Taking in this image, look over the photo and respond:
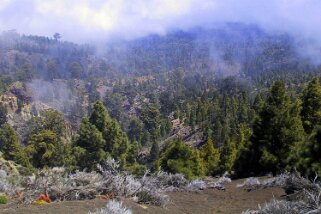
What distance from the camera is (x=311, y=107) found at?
76.8 feet

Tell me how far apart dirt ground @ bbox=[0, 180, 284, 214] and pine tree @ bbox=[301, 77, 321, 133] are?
8.76m

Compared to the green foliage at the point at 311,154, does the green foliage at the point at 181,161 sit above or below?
below

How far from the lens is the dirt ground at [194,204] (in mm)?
9241

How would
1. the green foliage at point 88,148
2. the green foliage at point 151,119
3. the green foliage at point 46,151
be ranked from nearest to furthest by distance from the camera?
the green foliage at point 88,148 < the green foliage at point 46,151 < the green foliage at point 151,119

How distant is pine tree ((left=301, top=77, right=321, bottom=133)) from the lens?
23.0 m

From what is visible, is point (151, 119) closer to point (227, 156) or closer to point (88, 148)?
point (227, 156)

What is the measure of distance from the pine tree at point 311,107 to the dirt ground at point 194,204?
876 cm

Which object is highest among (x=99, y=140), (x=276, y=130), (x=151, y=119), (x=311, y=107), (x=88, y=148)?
(x=311, y=107)

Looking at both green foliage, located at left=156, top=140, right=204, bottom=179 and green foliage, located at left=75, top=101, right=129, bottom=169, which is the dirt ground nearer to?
green foliage, located at left=156, top=140, right=204, bottom=179

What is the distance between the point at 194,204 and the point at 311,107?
531 inches

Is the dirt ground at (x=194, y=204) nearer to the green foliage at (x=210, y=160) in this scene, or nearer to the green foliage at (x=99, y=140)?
the green foliage at (x=99, y=140)

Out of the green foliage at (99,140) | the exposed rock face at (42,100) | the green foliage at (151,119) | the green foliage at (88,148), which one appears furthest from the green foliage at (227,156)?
the green foliage at (151,119)

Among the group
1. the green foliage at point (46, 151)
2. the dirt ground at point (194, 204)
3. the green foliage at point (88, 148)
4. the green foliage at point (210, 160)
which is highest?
the dirt ground at point (194, 204)

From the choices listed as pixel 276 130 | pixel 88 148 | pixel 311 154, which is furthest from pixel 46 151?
pixel 311 154
